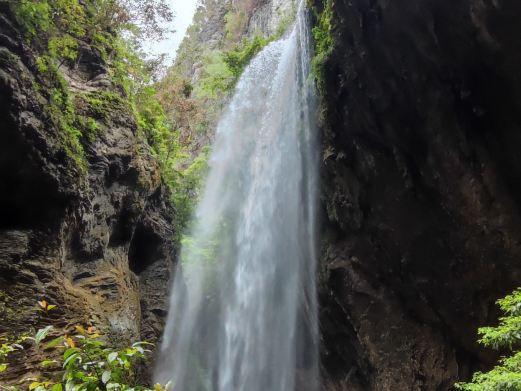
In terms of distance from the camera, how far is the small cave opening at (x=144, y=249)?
9.32 meters

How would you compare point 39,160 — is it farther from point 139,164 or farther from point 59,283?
point 139,164

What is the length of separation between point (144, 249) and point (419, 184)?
578cm

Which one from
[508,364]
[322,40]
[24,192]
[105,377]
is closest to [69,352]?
[105,377]

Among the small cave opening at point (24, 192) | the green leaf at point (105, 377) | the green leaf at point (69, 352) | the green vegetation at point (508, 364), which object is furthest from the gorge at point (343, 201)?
the green vegetation at point (508, 364)

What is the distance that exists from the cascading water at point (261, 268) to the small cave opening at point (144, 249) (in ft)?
3.67

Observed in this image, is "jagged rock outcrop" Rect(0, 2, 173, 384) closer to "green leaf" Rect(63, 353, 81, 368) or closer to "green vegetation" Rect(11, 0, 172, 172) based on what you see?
"green vegetation" Rect(11, 0, 172, 172)

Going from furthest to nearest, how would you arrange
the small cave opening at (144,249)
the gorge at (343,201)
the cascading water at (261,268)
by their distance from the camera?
the cascading water at (261,268)
the small cave opening at (144,249)
the gorge at (343,201)

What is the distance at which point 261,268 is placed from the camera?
11.5m

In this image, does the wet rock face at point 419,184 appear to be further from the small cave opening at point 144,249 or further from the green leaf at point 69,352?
the green leaf at point 69,352

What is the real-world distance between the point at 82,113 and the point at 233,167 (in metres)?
7.14

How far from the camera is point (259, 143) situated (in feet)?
43.4

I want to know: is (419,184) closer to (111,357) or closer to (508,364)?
(508,364)

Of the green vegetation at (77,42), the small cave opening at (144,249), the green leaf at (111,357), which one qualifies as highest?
the green vegetation at (77,42)

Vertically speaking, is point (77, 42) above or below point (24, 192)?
above
